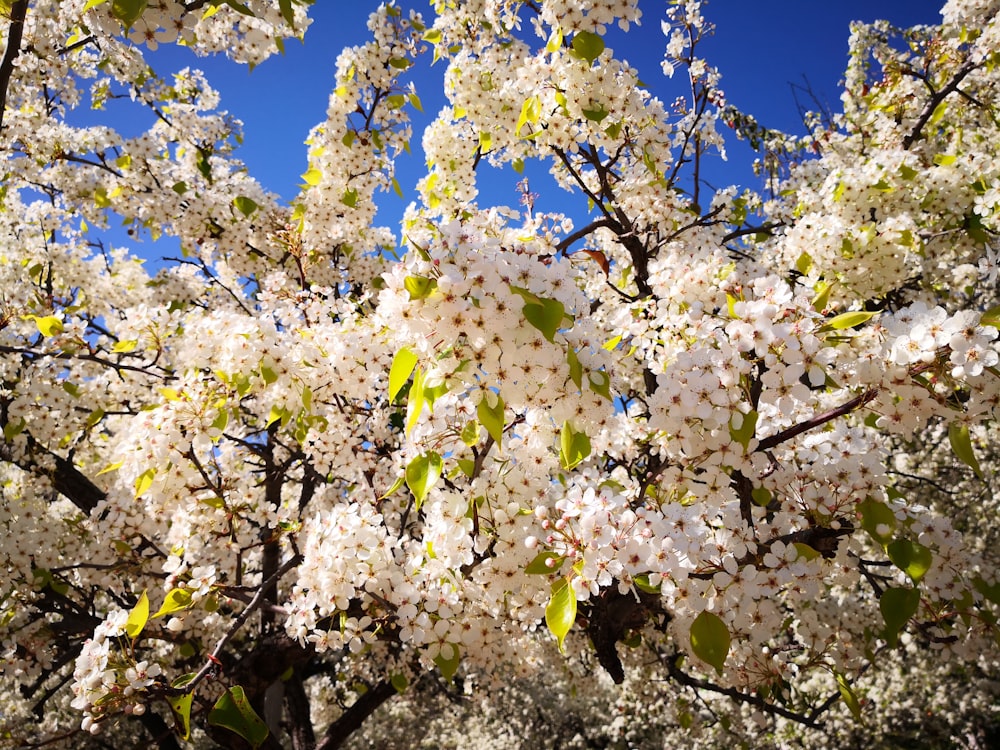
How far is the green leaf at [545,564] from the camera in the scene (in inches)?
91.3

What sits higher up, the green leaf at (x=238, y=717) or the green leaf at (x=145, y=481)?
the green leaf at (x=145, y=481)

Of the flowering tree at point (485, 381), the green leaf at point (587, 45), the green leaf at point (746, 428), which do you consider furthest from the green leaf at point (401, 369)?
the green leaf at point (587, 45)

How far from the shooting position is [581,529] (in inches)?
91.3

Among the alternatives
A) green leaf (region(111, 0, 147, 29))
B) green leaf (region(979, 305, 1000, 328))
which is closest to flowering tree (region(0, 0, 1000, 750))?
green leaf (region(979, 305, 1000, 328))

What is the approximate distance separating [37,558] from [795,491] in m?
6.26

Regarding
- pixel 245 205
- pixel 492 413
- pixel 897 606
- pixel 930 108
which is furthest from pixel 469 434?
pixel 930 108

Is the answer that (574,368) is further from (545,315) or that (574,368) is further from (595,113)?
(595,113)

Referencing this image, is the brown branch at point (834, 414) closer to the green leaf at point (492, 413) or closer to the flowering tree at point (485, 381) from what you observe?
the flowering tree at point (485, 381)

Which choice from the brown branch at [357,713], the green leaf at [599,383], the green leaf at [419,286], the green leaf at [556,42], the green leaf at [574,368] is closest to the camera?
the green leaf at [419,286]

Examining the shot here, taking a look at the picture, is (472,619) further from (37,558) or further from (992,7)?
(992,7)

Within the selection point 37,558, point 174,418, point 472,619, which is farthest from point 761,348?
point 37,558

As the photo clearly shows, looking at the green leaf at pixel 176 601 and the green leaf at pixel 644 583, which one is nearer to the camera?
the green leaf at pixel 644 583

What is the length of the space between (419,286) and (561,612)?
1253 mm

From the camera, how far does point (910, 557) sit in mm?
2461
